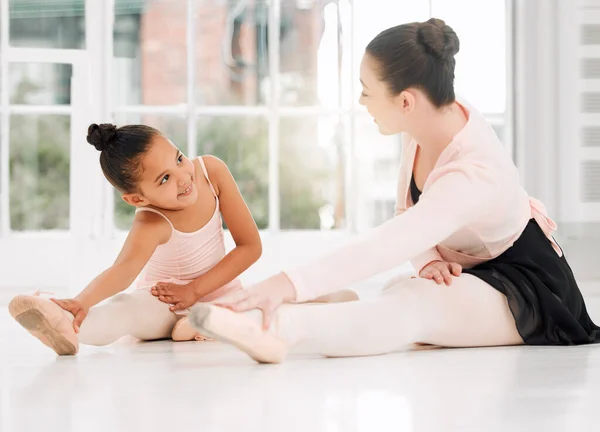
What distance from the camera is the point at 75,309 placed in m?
1.45

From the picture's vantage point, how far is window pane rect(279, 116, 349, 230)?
3.72 metres

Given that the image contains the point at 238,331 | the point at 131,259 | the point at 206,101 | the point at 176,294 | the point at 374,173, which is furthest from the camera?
the point at 206,101

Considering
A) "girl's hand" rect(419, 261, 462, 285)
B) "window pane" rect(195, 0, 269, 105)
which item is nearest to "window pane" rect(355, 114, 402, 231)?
"window pane" rect(195, 0, 269, 105)

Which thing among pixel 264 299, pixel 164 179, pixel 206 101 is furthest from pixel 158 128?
pixel 264 299

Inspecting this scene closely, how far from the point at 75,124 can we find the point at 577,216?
1.95 meters

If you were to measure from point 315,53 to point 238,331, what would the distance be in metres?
2.64

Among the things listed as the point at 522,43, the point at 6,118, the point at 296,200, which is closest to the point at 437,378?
the point at 522,43

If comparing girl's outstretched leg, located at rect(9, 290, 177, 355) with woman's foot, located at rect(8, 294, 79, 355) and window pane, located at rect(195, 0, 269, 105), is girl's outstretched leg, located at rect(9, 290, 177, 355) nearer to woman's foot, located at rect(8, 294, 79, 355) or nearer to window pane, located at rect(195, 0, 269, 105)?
woman's foot, located at rect(8, 294, 79, 355)

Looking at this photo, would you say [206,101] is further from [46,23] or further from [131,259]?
[131,259]

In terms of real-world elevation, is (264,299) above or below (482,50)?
below

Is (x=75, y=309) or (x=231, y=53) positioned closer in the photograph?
(x=75, y=309)

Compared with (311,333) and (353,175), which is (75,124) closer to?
(353,175)

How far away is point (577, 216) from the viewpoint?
304 cm

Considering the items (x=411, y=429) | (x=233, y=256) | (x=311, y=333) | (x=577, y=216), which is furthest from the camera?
(x=577, y=216)
